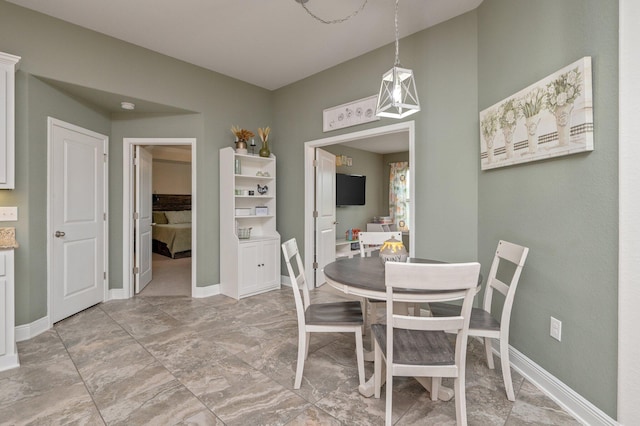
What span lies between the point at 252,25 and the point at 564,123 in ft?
9.14

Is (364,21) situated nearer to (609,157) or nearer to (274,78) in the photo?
(274,78)

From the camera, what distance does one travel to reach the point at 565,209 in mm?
1776

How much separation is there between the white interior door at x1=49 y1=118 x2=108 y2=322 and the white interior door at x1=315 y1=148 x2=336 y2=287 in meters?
2.72

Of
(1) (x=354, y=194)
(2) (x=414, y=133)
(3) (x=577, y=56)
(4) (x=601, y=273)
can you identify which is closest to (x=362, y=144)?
(1) (x=354, y=194)

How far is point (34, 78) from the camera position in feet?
9.00

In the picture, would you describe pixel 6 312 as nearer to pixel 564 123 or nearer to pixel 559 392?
pixel 559 392

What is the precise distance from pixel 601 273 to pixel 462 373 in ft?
2.95

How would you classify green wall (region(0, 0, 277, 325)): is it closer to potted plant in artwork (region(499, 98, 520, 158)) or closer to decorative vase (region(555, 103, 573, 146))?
potted plant in artwork (region(499, 98, 520, 158))

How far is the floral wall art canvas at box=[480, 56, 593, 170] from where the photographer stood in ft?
5.22

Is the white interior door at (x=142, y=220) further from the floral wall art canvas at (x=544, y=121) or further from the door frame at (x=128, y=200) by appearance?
the floral wall art canvas at (x=544, y=121)

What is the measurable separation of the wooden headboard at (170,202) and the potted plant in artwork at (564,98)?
8118 mm

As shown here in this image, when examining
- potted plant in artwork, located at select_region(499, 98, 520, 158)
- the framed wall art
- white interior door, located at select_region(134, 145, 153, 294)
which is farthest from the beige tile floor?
the framed wall art

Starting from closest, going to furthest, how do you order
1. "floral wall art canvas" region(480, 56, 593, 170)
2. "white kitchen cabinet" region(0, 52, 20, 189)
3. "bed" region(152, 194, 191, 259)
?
"floral wall art canvas" region(480, 56, 593, 170) → "white kitchen cabinet" region(0, 52, 20, 189) → "bed" region(152, 194, 191, 259)
